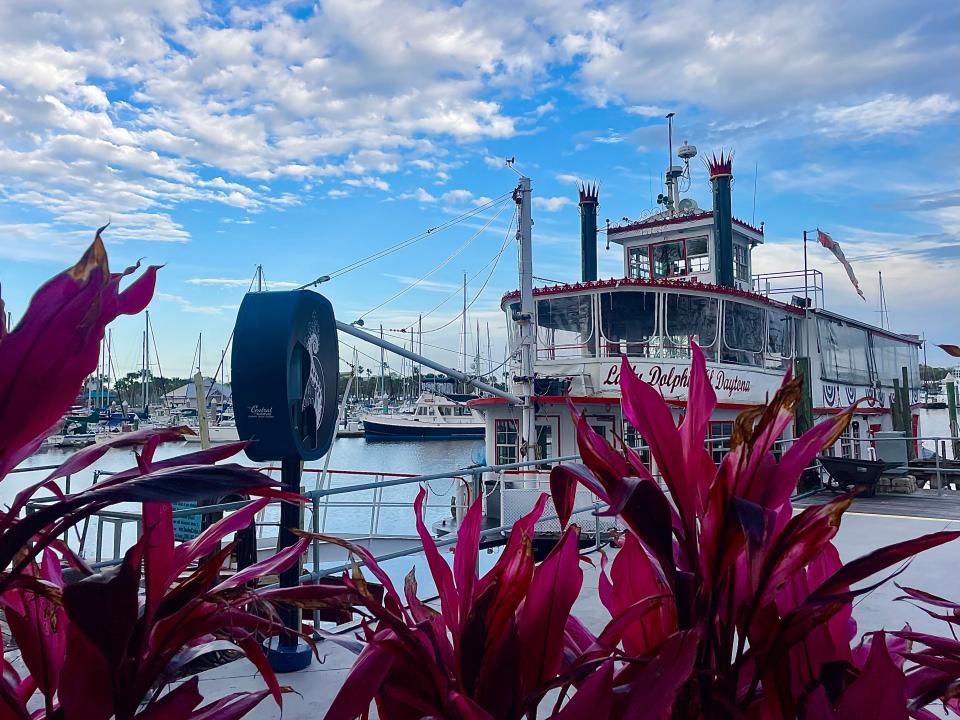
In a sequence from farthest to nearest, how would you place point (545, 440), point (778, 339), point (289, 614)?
point (778, 339) → point (545, 440) → point (289, 614)

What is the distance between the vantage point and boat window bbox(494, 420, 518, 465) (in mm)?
12414

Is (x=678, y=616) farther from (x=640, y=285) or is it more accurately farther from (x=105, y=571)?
(x=640, y=285)

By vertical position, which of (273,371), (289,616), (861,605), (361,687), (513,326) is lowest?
(861,605)

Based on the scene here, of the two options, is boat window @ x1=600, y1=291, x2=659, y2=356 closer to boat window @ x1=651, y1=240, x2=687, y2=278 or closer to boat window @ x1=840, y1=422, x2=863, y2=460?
boat window @ x1=651, y1=240, x2=687, y2=278

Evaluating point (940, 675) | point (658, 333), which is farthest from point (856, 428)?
point (940, 675)

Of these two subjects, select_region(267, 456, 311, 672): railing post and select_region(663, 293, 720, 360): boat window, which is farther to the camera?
select_region(663, 293, 720, 360): boat window

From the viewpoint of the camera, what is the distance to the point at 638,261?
15617 mm

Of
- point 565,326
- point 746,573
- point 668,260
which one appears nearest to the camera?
point 746,573

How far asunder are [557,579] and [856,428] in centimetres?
1770

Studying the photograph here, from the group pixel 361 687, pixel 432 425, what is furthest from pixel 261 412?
pixel 432 425

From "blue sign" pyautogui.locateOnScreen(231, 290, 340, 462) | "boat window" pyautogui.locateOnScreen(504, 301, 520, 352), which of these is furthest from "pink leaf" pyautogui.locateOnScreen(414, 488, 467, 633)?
"boat window" pyautogui.locateOnScreen(504, 301, 520, 352)

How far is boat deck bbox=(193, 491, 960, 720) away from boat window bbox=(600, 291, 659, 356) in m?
4.31

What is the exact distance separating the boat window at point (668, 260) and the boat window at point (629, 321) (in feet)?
10.5

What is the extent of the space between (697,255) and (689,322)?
3336mm
